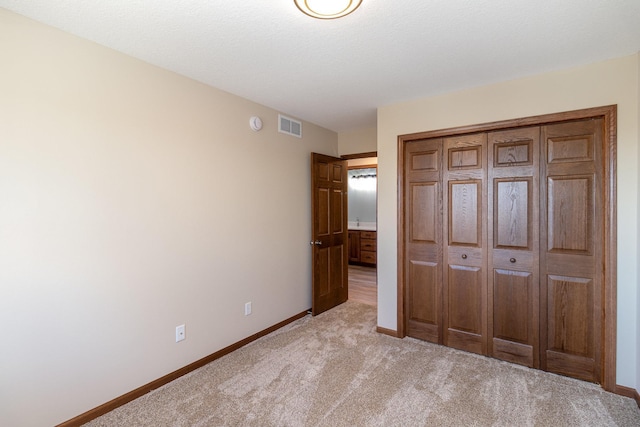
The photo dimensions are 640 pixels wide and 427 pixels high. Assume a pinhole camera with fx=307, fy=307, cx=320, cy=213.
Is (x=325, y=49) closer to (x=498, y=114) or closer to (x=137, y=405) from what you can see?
(x=498, y=114)

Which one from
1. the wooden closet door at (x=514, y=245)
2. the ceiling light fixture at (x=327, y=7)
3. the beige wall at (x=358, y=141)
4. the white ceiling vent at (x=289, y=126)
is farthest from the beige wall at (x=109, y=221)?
the wooden closet door at (x=514, y=245)

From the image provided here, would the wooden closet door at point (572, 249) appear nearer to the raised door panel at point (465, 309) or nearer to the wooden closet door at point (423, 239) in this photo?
the raised door panel at point (465, 309)

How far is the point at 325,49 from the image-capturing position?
2061 millimetres

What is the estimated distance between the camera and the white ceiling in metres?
1.64

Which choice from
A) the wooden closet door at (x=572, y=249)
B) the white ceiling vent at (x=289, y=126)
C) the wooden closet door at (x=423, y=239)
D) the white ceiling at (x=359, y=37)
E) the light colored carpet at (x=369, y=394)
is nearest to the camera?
the white ceiling at (x=359, y=37)

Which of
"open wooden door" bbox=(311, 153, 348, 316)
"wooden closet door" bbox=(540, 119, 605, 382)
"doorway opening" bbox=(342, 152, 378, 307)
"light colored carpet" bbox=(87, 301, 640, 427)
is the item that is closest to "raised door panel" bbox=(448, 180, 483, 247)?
"wooden closet door" bbox=(540, 119, 605, 382)

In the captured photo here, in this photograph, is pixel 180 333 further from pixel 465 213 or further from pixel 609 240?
pixel 609 240

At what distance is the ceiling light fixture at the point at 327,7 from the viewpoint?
1498 millimetres

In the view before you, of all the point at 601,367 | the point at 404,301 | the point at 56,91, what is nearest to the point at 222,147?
the point at 56,91

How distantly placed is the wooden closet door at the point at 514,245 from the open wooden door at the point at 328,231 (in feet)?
6.18

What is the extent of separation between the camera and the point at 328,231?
4.04 metres

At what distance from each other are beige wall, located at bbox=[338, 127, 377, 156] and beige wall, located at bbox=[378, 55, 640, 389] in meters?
0.89

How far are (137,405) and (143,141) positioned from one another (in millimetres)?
1853

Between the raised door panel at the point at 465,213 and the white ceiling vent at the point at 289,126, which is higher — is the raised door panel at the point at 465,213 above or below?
below
